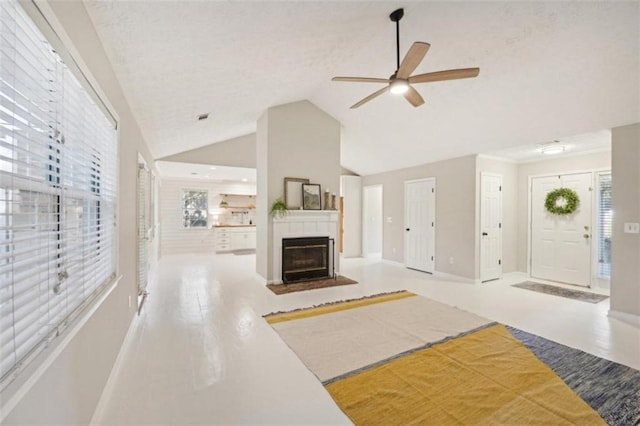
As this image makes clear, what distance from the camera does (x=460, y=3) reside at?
2.71 metres

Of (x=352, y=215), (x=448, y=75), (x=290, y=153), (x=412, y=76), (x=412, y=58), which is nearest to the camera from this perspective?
(x=412, y=58)

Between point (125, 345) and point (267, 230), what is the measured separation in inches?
111

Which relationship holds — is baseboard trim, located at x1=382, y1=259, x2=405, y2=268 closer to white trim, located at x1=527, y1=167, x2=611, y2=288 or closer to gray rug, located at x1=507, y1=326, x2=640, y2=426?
white trim, located at x1=527, y1=167, x2=611, y2=288

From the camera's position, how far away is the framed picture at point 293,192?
532 cm

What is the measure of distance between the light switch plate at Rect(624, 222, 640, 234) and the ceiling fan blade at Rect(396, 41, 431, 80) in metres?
3.51

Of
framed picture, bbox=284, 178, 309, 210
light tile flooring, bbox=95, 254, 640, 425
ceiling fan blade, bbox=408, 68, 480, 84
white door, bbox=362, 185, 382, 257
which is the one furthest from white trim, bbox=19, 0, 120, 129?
white door, bbox=362, 185, 382, 257

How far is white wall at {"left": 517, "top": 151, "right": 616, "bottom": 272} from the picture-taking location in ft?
16.5

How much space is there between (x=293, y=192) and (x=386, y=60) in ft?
8.92

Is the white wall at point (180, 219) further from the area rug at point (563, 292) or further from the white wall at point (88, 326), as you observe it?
the area rug at point (563, 292)

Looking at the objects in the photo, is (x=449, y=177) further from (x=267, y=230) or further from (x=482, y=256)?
(x=267, y=230)

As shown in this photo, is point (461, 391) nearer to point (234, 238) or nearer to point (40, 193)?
point (40, 193)

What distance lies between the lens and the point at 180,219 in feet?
28.9

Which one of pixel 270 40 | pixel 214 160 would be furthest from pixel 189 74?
pixel 214 160

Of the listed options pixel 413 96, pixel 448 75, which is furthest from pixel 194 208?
pixel 448 75
